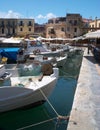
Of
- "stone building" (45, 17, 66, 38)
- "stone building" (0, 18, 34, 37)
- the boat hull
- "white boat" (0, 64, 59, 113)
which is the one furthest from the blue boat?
"stone building" (0, 18, 34, 37)

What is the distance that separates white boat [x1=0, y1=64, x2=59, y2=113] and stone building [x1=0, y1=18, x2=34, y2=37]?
251 feet

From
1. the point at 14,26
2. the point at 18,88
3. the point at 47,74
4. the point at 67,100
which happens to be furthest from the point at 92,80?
the point at 14,26

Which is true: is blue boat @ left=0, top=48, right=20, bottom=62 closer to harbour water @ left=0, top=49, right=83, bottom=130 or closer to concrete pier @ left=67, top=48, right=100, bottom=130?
harbour water @ left=0, top=49, right=83, bottom=130

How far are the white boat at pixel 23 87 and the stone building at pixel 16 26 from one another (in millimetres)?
76493

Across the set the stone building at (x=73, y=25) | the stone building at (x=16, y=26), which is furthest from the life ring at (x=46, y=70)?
the stone building at (x=16, y=26)

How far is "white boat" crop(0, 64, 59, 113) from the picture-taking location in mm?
11023

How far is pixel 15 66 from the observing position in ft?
46.6

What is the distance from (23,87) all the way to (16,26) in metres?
80.1

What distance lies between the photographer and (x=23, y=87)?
440 inches

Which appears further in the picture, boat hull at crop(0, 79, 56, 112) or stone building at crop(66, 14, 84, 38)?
stone building at crop(66, 14, 84, 38)

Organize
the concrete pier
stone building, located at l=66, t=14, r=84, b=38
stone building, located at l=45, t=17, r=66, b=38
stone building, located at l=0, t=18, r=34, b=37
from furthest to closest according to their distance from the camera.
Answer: stone building, located at l=0, t=18, r=34, b=37
stone building, located at l=45, t=17, r=66, b=38
stone building, located at l=66, t=14, r=84, b=38
the concrete pier

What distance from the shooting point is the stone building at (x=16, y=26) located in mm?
89562

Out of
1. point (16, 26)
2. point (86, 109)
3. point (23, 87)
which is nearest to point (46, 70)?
point (23, 87)

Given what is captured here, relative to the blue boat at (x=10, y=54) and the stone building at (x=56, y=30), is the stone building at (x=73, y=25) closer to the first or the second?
the stone building at (x=56, y=30)
